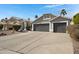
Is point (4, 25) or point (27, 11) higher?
point (27, 11)

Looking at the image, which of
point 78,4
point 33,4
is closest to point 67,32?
point 78,4

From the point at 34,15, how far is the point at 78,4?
303 centimetres
